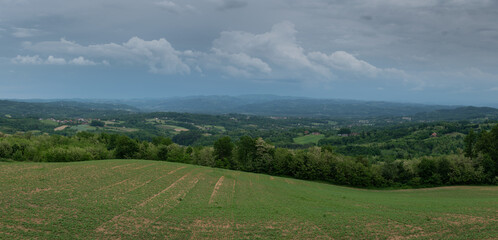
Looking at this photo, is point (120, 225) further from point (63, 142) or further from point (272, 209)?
point (63, 142)

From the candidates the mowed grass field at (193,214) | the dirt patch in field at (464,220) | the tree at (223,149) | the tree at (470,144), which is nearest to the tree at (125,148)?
the tree at (223,149)

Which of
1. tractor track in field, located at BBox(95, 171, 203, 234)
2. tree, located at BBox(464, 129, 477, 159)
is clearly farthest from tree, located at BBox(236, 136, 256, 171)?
tree, located at BBox(464, 129, 477, 159)

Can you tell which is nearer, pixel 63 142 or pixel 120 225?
pixel 120 225

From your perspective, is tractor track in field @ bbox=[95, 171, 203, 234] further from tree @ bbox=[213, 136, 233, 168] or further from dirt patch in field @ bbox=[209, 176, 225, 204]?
tree @ bbox=[213, 136, 233, 168]

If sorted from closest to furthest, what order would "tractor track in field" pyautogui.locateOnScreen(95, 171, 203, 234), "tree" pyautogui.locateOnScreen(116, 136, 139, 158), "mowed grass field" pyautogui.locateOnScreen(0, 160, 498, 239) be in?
"mowed grass field" pyautogui.locateOnScreen(0, 160, 498, 239)
"tractor track in field" pyautogui.locateOnScreen(95, 171, 203, 234)
"tree" pyautogui.locateOnScreen(116, 136, 139, 158)

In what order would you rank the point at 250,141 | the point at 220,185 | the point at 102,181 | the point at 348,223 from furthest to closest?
the point at 250,141 < the point at 220,185 < the point at 102,181 < the point at 348,223

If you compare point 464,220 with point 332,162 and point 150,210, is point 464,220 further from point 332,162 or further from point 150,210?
point 332,162

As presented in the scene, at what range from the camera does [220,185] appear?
4012cm

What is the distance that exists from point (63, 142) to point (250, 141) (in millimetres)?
58780

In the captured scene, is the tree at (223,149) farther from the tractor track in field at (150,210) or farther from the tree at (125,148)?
the tractor track in field at (150,210)

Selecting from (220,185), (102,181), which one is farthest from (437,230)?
(102,181)

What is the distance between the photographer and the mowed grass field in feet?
68.6

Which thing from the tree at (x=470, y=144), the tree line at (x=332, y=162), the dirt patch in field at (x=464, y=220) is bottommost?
the tree line at (x=332, y=162)

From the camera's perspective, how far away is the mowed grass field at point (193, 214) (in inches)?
824
